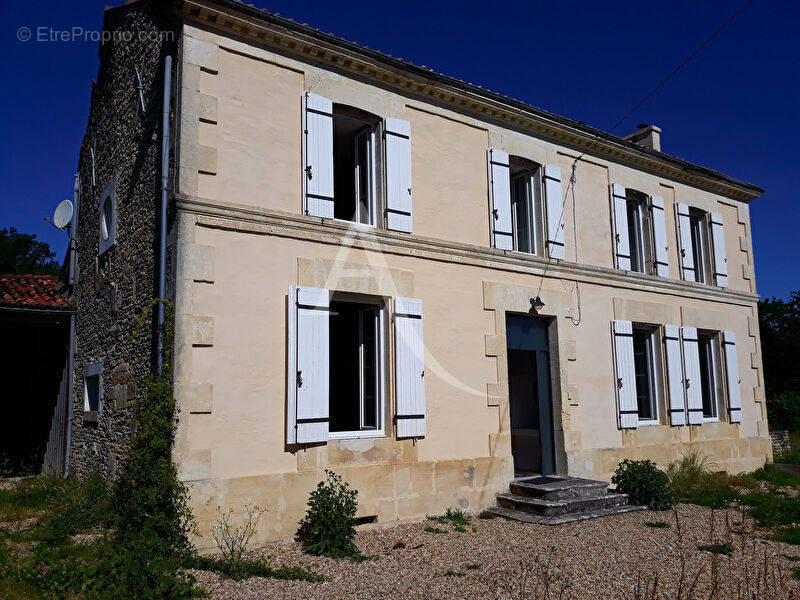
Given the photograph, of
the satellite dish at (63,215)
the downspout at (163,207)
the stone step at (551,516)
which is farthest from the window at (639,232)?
the satellite dish at (63,215)

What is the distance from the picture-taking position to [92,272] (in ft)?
29.6

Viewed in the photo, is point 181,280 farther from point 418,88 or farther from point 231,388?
point 418,88

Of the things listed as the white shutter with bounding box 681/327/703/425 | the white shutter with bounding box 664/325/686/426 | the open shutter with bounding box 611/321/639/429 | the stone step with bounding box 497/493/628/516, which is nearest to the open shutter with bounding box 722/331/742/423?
the white shutter with bounding box 681/327/703/425

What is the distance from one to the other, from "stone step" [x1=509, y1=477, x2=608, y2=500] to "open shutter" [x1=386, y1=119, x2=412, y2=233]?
135 inches

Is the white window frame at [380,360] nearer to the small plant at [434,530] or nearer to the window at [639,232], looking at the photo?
the small plant at [434,530]

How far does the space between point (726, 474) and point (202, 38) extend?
997 centimetres

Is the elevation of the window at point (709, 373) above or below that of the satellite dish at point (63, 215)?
below

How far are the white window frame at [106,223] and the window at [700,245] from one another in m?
9.62

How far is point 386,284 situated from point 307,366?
139cm

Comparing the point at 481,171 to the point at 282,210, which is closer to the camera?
the point at 282,210

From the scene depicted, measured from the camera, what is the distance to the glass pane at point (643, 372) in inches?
392

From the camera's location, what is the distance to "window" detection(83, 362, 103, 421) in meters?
8.09

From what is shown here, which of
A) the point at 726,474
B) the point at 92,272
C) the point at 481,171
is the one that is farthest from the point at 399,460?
the point at 726,474

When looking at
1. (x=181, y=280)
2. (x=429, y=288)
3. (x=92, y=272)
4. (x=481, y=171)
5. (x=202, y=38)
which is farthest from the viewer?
(x=92, y=272)
